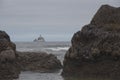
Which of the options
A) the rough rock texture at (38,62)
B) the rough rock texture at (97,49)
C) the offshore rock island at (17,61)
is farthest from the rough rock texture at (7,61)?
the rough rock texture at (38,62)

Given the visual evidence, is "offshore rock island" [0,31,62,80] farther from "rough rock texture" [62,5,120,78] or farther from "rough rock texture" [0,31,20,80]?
"rough rock texture" [62,5,120,78]

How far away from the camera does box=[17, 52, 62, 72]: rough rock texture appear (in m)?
41.4

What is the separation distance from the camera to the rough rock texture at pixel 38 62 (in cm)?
4141

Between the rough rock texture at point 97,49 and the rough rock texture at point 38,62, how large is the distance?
247 inches

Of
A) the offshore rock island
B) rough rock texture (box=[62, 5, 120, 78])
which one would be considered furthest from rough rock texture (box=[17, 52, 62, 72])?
rough rock texture (box=[62, 5, 120, 78])

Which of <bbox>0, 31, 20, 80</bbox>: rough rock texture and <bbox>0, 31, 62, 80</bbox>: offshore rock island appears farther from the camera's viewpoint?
<bbox>0, 31, 62, 80</bbox>: offshore rock island

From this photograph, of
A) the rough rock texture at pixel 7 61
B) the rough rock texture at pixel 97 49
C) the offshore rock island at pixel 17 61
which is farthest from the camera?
the offshore rock island at pixel 17 61

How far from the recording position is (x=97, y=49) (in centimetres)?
3297

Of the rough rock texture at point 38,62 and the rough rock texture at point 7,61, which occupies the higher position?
the rough rock texture at point 7,61

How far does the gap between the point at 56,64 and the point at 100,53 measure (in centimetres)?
1023

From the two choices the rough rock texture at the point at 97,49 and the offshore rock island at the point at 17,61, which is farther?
the offshore rock island at the point at 17,61

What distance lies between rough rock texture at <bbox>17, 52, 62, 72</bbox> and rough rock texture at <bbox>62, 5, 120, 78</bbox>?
20.6ft

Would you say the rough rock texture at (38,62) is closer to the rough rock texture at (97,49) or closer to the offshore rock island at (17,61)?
the offshore rock island at (17,61)

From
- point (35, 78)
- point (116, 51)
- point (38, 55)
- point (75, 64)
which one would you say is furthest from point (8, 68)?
point (38, 55)
